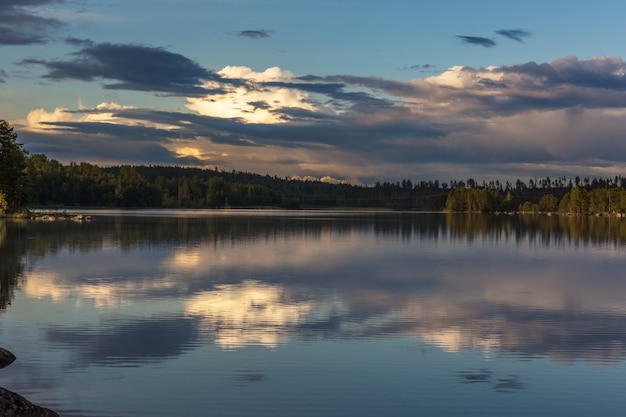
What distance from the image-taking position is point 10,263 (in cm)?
3684

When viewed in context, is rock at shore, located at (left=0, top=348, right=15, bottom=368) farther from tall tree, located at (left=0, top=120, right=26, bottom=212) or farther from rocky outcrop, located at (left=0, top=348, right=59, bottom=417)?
tall tree, located at (left=0, top=120, right=26, bottom=212)

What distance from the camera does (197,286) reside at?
29906 millimetres

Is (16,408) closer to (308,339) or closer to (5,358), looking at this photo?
(5,358)

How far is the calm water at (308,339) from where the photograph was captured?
13562mm

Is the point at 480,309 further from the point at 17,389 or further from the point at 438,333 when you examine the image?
the point at 17,389

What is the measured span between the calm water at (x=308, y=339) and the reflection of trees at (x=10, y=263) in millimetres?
233

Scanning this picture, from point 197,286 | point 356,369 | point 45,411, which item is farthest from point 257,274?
point 45,411

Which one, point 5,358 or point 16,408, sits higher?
point 16,408

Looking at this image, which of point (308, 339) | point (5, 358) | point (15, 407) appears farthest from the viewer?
point (308, 339)

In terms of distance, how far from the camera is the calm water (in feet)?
44.5

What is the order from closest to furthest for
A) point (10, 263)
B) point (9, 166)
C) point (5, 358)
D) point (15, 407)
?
point (15, 407) < point (5, 358) < point (10, 263) < point (9, 166)

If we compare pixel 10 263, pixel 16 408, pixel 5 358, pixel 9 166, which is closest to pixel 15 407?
pixel 16 408

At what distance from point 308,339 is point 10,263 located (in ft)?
78.8

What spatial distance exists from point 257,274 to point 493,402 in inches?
889
